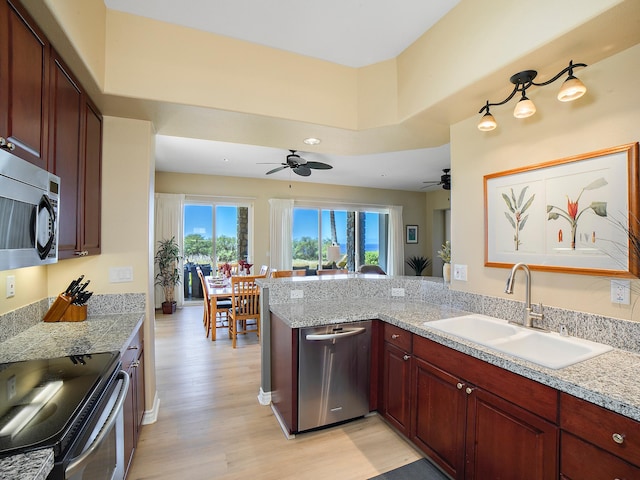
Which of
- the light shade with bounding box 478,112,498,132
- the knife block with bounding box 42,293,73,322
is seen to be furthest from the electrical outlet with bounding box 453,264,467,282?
the knife block with bounding box 42,293,73,322

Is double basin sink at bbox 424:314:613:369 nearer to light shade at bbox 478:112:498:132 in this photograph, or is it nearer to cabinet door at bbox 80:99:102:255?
light shade at bbox 478:112:498:132

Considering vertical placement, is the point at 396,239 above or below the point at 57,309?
above

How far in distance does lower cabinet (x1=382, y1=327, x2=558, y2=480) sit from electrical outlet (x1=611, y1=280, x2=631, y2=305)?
2.28 feet

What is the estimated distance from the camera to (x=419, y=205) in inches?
350

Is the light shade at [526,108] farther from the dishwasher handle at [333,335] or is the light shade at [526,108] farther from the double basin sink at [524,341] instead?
the dishwasher handle at [333,335]

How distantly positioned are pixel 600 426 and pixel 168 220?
22.0 ft

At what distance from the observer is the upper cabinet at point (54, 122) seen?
1.19 meters

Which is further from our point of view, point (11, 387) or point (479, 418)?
point (479, 418)

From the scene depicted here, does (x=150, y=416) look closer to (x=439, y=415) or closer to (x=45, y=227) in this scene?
(x=45, y=227)

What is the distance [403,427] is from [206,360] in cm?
250

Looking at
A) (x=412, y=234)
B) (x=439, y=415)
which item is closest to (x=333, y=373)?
(x=439, y=415)

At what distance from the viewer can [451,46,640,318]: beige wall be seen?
155cm

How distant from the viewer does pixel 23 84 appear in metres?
1.27

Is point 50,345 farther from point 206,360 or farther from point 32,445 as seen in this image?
point 206,360
